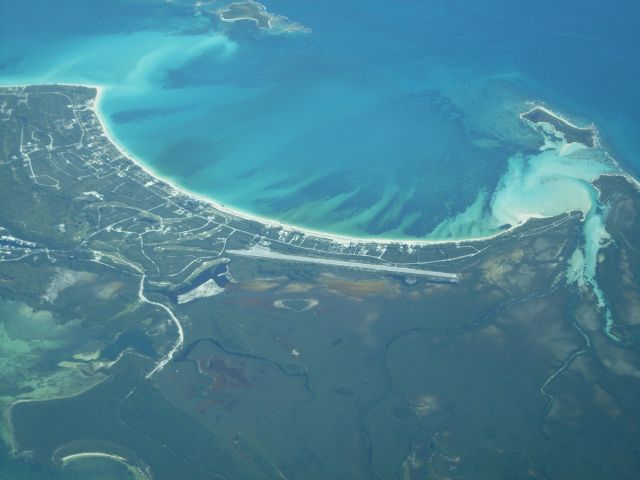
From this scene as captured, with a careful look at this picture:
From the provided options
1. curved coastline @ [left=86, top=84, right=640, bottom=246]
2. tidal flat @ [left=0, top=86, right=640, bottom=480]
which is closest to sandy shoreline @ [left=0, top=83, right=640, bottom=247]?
curved coastline @ [left=86, top=84, right=640, bottom=246]

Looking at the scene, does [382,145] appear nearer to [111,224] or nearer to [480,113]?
[480,113]

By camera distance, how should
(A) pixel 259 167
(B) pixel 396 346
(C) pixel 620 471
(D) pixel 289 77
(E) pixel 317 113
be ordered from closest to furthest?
(C) pixel 620 471
(B) pixel 396 346
(A) pixel 259 167
(E) pixel 317 113
(D) pixel 289 77

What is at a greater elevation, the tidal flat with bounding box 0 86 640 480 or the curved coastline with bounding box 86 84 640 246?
the curved coastline with bounding box 86 84 640 246

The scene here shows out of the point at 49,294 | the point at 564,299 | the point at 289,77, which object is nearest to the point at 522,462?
the point at 564,299

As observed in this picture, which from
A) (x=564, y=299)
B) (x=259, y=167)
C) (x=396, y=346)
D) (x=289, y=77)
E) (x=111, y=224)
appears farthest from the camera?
(x=289, y=77)

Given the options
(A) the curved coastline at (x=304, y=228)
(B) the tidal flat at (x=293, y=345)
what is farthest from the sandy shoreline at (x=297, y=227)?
(B) the tidal flat at (x=293, y=345)

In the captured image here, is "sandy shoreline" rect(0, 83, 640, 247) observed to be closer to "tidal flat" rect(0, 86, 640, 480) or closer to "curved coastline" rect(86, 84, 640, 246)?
"curved coastline" rect(86, 84, 640, 246)

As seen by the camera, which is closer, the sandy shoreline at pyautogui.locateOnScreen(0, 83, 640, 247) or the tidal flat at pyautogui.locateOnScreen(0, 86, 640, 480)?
the tidal flat at pyautogui.locateOnScreen(0, 86, 640, 480)
